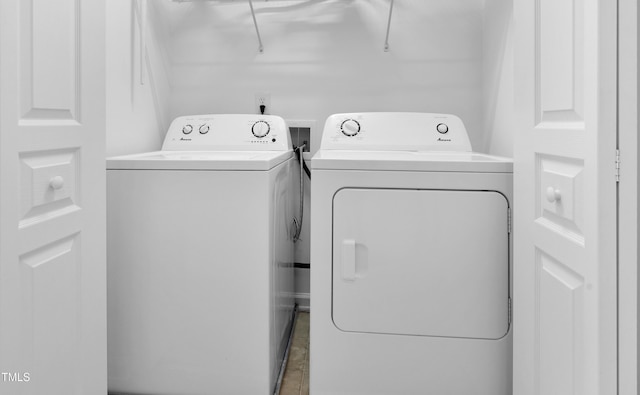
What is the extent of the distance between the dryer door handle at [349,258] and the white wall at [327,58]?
3.58ft

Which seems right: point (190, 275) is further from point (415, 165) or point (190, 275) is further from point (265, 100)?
point (265, 100)

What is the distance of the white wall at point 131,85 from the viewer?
1715mm

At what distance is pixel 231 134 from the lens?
2.06 metres

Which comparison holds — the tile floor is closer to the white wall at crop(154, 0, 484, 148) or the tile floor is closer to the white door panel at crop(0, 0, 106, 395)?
the white door panel at crop(0, 0, 106, 395)

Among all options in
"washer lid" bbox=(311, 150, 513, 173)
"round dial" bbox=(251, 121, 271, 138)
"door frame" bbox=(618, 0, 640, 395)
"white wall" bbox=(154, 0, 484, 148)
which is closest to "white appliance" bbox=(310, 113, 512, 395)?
"washer lid" bbox=(311, 150, 513, 173)

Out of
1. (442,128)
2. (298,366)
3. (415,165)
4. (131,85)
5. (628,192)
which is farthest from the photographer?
(442,128)

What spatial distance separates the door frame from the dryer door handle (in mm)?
723

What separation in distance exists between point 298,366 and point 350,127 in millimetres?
1088

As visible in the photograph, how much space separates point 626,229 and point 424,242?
0.62m

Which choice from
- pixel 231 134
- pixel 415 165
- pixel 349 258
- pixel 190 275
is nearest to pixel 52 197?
pixel 190 275

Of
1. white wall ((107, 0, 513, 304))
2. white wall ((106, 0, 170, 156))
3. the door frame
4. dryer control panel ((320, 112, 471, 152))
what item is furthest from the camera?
white wall ((107, 0, 513, 304))

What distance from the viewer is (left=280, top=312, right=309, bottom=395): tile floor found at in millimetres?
1597

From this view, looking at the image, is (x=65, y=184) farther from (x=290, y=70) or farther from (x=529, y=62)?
(x=290, y=70)

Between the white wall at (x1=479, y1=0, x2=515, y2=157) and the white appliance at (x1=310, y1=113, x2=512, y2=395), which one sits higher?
the white wall at (x1=479, y1=0, x2=515, y2=157)
